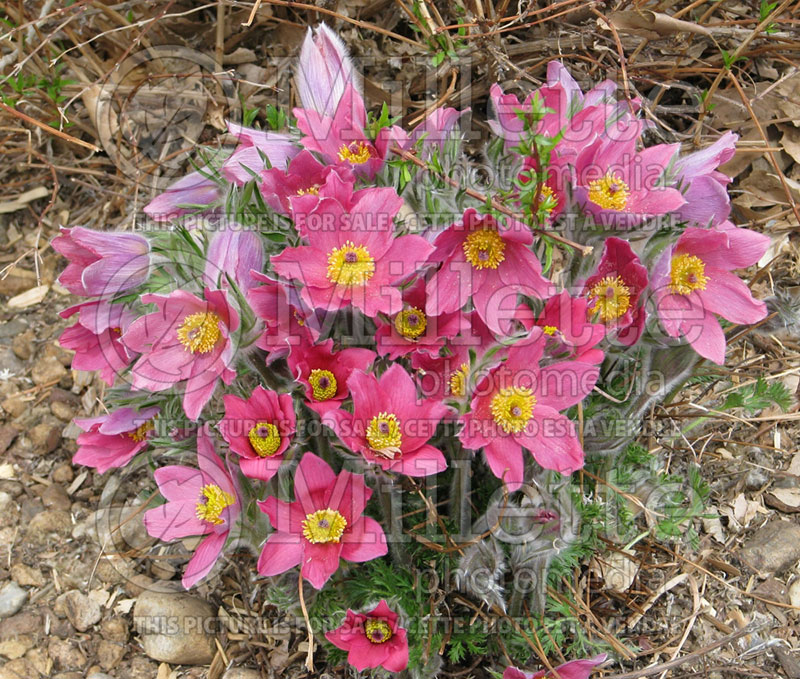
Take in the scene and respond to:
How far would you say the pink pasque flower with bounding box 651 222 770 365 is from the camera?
1.49m

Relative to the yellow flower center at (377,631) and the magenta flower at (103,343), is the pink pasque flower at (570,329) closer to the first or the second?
the yellow flower center at (377,631)

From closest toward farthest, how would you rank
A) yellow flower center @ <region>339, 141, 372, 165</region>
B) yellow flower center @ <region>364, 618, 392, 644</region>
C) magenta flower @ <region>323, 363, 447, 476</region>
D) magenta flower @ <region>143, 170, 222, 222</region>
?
magenta flower @ <region>323, 363, 447, 476</region>, yellow flower center @ <region>364, 618, 392, 644</region>, yellow flower center @ <region>339, 141, 372, 165</region>, magenta flower @ <region>143, 170, 222, 222</region>

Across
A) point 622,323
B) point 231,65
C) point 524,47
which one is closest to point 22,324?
point 231,65

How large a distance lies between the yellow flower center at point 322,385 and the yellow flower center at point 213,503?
0.29 m

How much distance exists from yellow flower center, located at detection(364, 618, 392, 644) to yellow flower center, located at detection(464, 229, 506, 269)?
0.69m

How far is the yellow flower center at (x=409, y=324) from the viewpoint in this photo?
148cm

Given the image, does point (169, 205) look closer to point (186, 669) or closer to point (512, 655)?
point (186, 669)

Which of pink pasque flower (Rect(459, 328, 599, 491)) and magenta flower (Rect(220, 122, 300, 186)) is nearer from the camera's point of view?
pink pasque flower (Rect(459, 328, 599, 491))

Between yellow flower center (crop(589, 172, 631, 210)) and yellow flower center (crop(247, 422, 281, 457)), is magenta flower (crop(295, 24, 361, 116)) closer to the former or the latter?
yellow flower center (crop(589, 172, 631, 210))

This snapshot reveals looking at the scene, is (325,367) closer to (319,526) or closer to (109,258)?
(319,526)

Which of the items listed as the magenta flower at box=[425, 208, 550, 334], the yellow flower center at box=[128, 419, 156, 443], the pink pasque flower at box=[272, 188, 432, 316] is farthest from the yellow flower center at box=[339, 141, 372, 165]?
the yellow flower center at box=[128, 419, 156, 443]

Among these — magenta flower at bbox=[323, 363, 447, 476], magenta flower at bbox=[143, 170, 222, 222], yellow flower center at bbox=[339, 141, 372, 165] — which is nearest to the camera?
magenta flower at bbox=[323, 363, 447, 476]

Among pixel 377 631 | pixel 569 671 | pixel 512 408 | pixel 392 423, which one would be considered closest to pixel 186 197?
pixel 392 423

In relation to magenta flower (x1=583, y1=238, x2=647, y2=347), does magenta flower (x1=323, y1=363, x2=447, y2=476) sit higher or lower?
lower
